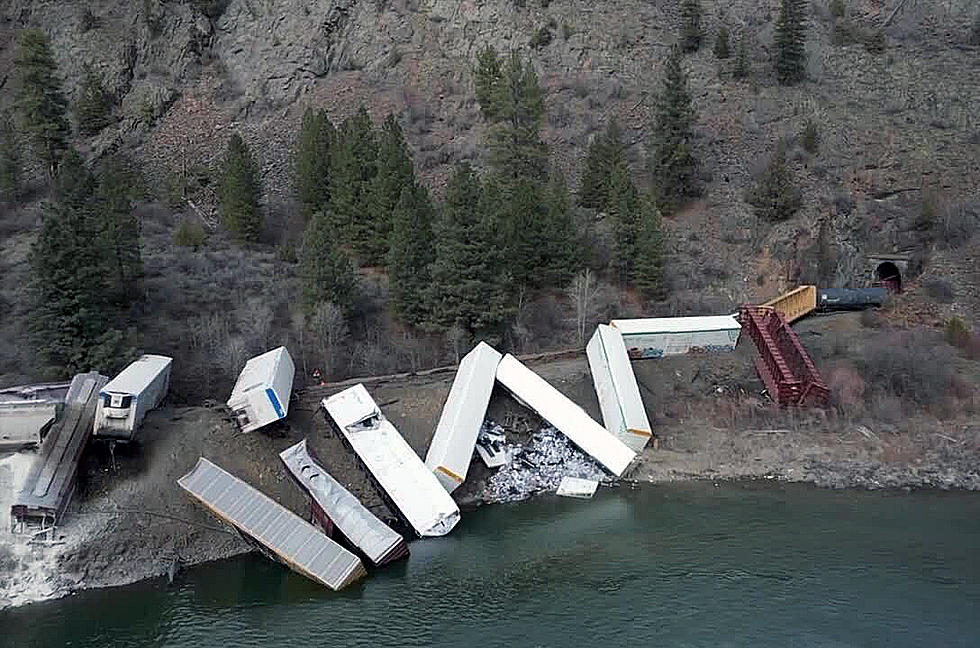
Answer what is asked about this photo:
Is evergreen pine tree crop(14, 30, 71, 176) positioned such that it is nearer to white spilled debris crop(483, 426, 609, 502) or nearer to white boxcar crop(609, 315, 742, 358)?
white boxcar crop(609, 315, 742, 358)

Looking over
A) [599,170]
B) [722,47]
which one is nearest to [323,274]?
[599,170]

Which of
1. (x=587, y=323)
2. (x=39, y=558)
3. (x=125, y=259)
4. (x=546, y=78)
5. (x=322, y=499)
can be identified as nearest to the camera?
(x=39, y=558)

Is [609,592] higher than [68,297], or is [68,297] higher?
[68,297]

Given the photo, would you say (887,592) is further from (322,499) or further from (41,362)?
(41,362)

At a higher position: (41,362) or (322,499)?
(41,362)

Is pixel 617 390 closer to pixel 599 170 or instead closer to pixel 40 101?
pixel 599 170

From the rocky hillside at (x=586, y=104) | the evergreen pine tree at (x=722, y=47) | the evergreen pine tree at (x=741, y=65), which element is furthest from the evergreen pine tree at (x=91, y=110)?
the evergreen pine tree at (x=741, y=65)

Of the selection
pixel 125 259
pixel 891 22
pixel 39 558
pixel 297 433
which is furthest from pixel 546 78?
pixel 39 558
